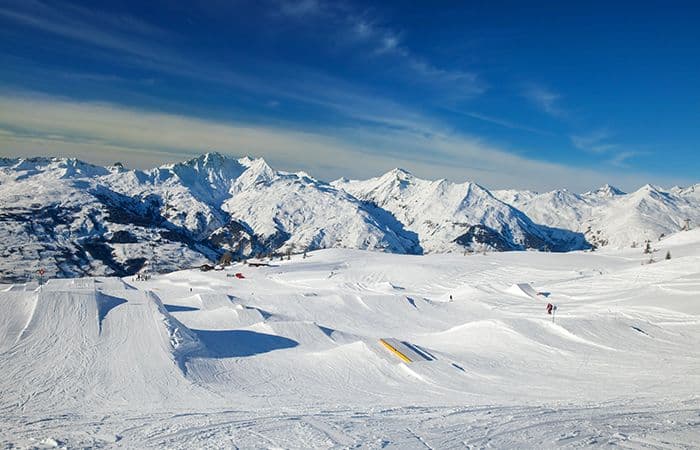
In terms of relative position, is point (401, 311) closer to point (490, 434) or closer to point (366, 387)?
point (366, 387)

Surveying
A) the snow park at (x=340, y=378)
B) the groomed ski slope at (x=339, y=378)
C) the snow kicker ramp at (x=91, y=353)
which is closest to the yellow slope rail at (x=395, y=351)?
the snow park at (x=340, y=378)

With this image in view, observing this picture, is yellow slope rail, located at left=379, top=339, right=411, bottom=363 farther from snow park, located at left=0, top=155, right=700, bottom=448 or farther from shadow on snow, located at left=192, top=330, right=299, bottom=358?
shadow on snow, located at left=192, top=330, right=299, bottom=358

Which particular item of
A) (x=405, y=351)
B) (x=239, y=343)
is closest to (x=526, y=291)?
(x=405, y=351)

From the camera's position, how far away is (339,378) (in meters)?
24.0

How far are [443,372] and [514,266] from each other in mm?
81502

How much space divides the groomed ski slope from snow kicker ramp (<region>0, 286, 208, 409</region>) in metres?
0.12

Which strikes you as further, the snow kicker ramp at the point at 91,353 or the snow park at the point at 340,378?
the snow kicker ramp at the point at 91,353

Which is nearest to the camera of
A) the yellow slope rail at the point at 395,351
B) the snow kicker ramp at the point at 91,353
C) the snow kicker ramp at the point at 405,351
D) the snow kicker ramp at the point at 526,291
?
the snow kicker ramp at the point at 91,353

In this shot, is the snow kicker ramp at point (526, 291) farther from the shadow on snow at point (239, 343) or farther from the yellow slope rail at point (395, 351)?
the shadow on snow at point (239, 343)

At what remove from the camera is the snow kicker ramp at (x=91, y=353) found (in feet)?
65.7

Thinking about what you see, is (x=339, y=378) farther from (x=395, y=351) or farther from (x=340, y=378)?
(x=395, y=351)

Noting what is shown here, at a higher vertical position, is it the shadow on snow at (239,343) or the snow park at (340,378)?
the snow park at (340,378)

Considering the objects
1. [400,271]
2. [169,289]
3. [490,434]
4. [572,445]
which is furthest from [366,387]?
[400,271]

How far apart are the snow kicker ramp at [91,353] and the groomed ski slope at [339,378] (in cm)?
12
